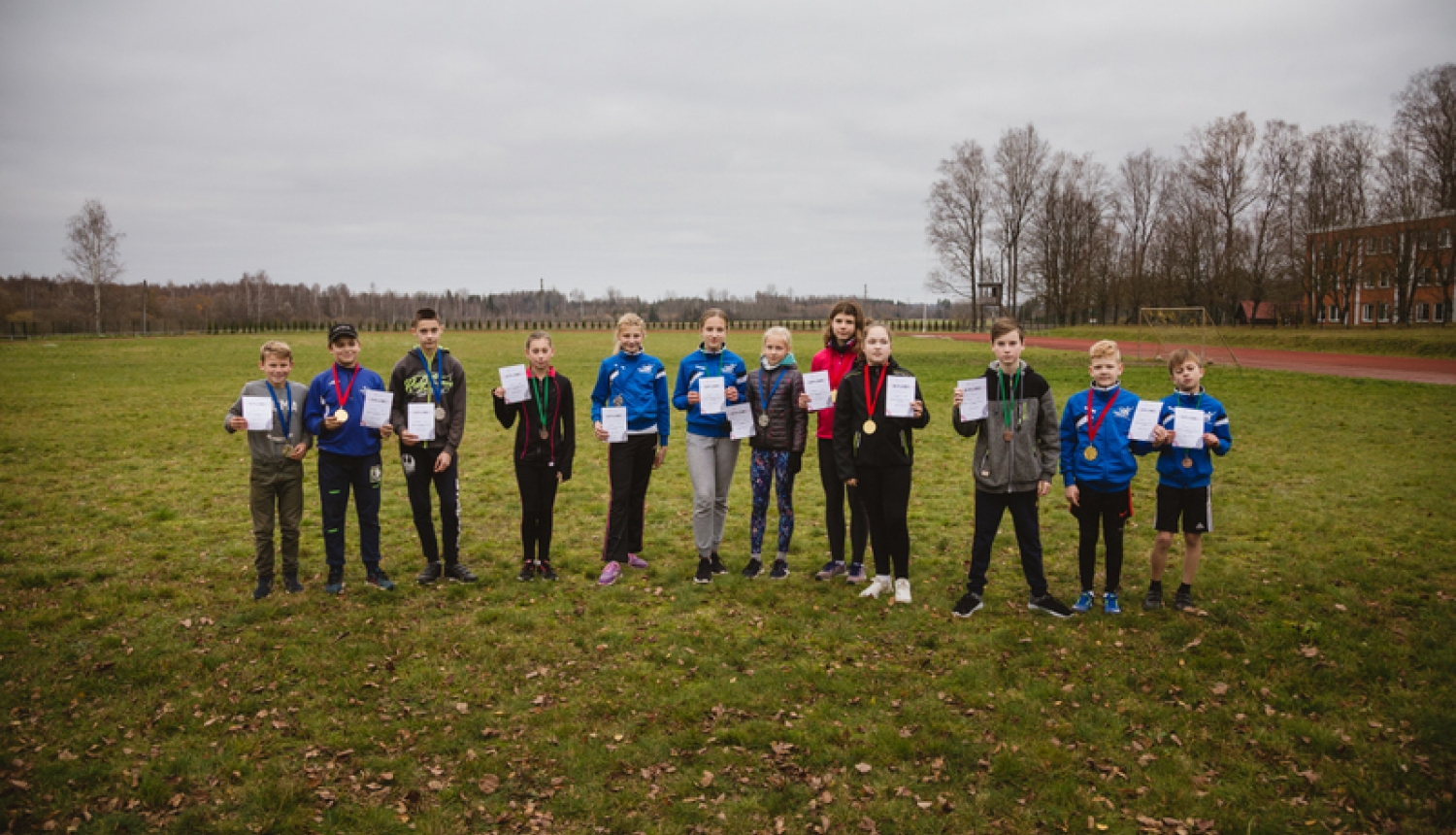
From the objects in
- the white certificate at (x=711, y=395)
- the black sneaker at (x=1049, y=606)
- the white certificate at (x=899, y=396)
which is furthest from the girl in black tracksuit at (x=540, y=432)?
the black sneaker at (x=1049, y=606)

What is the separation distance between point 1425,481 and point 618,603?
38.7 ft

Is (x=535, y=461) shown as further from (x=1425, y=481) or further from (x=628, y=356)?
(x=1425, y=481)

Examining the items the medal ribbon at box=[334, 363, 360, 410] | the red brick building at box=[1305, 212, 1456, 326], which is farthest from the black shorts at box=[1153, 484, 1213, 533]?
the red brick building at box=[1305, 212, 1456, 326]

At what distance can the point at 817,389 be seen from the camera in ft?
22.1

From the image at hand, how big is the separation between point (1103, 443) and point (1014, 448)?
71 cm

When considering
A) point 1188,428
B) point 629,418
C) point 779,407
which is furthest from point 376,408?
point 1188,428

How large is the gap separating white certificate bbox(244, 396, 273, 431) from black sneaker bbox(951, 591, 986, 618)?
5.92m

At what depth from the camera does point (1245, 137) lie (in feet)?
185

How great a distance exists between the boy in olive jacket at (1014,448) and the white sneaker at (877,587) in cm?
70

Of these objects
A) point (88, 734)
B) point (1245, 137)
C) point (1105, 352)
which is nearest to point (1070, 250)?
point (1245, 137)

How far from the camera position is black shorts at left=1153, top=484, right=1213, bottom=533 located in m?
6.26

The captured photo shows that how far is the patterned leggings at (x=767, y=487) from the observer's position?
285 inches

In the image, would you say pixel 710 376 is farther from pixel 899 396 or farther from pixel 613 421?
pixel 899 396

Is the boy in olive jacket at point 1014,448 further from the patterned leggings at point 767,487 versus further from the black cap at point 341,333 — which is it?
the black cap at point 341,333
